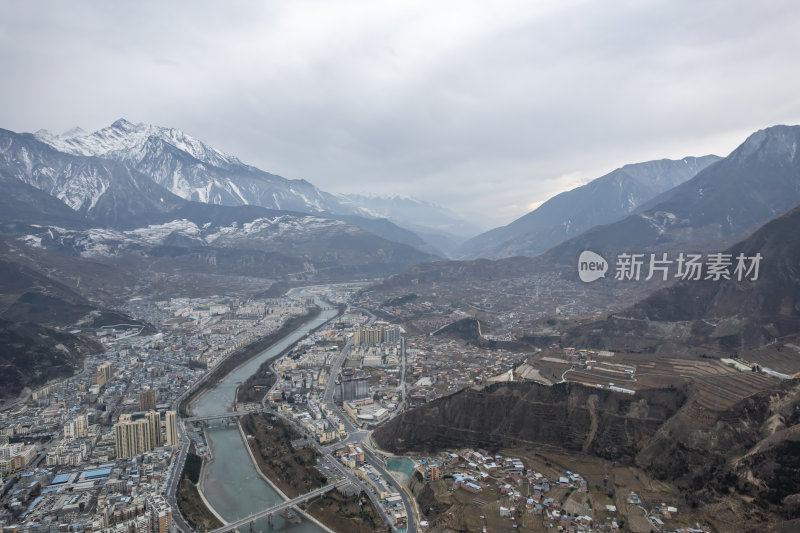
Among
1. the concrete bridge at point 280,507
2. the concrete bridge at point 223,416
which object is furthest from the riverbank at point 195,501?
the concrete bridge at point 223,416

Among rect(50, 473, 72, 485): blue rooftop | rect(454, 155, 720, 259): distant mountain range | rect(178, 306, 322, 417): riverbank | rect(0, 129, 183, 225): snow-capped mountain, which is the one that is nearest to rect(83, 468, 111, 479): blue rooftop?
rect(50, 473, 72, 485): blue rooftop

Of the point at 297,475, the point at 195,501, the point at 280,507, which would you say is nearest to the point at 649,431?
the point at 297,475

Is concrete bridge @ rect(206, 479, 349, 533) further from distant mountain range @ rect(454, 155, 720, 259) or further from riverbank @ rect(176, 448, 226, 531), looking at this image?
distant mountain range @ rect(454, 155, 720, 259)

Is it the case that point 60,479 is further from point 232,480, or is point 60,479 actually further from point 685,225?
point 685,225

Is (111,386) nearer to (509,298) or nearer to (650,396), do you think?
(650,396)

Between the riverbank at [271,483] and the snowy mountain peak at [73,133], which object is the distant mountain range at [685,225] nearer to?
the riverbank at [271,483]
